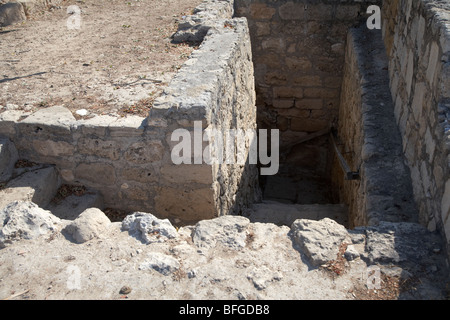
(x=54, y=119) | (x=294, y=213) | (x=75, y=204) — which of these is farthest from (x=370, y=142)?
(x=54, y=119)

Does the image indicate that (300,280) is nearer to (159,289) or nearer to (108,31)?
(159,289)

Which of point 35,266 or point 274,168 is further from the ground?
point 35,266

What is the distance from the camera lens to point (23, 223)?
2377 mm

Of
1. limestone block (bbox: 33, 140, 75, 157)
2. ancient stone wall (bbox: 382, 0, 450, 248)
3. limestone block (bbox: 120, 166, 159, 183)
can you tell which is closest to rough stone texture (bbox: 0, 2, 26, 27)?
limestone block (bbox: 33, 140, 75, 157)

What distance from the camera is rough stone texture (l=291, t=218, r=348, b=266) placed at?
6.95 feet

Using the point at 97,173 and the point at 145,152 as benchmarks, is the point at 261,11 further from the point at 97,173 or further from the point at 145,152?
the point at 97,173

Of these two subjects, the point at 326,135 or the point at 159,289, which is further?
the point at 326,135

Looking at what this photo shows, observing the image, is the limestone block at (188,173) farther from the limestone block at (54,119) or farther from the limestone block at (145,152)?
Answer: the limestone block at (54,119)

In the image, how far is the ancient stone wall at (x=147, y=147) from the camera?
3072 millimetres

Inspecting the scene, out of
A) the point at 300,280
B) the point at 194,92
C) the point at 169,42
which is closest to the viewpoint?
the point at 300,280

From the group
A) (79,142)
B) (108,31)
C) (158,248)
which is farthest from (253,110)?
(158,248)

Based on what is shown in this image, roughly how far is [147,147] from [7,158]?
3.91ft

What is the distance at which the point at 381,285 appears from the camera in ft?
6.47
